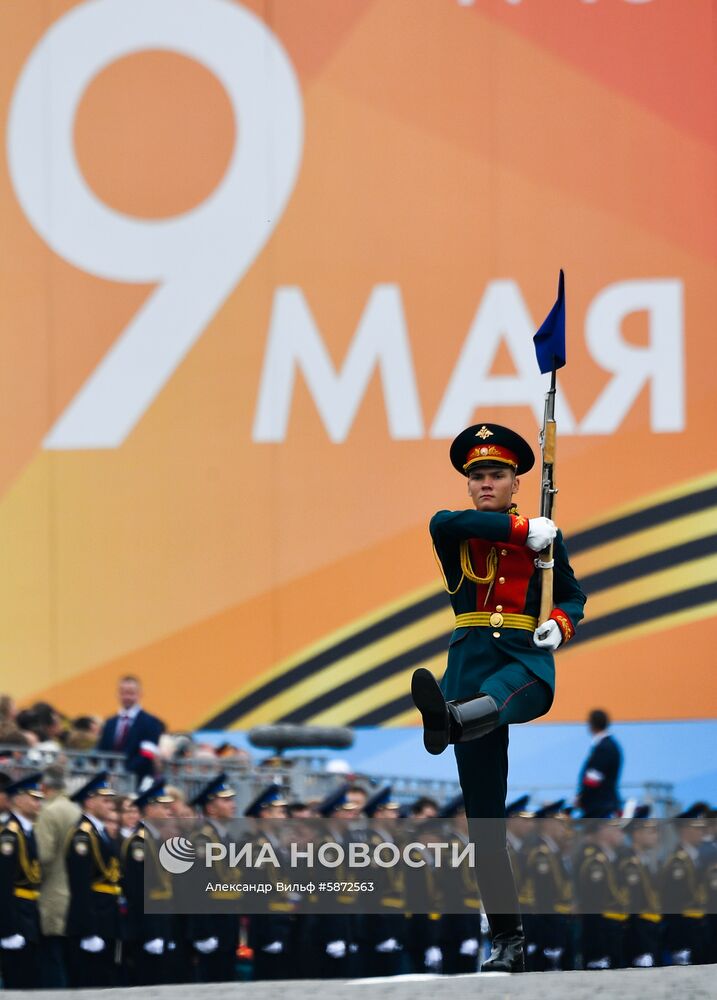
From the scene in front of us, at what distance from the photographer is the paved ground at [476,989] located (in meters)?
4.99

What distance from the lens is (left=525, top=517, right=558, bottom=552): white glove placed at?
17.2 ft

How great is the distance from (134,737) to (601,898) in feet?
11.2

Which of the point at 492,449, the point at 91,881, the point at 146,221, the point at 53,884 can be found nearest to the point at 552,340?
the point at 492,449

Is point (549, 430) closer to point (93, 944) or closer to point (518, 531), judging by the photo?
point (518, 531)

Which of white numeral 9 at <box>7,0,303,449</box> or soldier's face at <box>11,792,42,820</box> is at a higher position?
white numeral 9 at <box>7,0,303,449</box>

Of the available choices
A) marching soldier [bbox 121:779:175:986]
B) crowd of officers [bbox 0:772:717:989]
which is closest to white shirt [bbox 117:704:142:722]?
crowd of officers [bbox 0:772:717:989]

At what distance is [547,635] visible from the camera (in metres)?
5.35

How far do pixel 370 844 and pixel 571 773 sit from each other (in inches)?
239

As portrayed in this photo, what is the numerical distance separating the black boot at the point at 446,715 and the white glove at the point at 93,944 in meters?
4.87

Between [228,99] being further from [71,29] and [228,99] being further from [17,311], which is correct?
[17,311]

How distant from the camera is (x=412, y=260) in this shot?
15.7m

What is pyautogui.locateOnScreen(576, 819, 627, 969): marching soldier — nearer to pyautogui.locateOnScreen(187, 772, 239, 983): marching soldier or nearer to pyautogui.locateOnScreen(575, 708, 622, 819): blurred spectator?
pyautogui.locateOnScreen(575, 708, 622, 819): blurred spectator

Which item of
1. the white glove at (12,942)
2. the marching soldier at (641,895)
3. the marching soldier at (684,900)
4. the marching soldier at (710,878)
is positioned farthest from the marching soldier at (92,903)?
the marching soldier at (710,878)

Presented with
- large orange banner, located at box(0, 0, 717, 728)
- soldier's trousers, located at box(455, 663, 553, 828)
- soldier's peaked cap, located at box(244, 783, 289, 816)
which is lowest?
soldier's trousers, located at box(455, 663, 553, 828)
